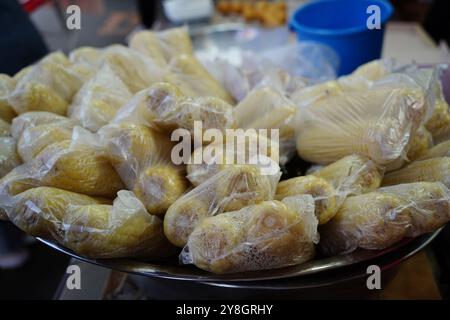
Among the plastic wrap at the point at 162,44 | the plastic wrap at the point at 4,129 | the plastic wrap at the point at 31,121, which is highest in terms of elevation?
the plastic wrap at the point at 162,44

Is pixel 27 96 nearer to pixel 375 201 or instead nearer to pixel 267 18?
pixel 375 201

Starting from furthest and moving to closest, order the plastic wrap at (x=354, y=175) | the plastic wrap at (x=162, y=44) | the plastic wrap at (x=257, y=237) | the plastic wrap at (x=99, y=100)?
the plastic wrap at (x=162, y=44) → the plastic wrap at (x=99, y=100) → the plastic wrap at (x=354, y=175) → the plastic wrap at (x=257, y=237)

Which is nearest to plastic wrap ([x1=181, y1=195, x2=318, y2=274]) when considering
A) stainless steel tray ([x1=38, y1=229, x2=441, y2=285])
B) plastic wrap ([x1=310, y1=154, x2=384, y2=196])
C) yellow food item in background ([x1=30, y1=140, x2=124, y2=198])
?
stainless steel tray ([x1=38, y1=229, x2=441, y2=285])

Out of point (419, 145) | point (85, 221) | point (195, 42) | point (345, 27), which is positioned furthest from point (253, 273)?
point (195, 42)

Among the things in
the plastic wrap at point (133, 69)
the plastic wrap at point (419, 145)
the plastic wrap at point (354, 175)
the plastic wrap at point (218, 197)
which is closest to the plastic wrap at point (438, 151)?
the plastic wrap at point (419, 145)

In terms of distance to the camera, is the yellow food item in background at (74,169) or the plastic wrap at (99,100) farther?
the plastic wrap at (99,100)

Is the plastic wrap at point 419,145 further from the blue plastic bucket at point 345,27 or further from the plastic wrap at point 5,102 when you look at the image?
the plastic wrap at point 5,102

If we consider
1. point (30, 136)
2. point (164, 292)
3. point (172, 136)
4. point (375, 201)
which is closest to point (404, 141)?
point (375, 201)

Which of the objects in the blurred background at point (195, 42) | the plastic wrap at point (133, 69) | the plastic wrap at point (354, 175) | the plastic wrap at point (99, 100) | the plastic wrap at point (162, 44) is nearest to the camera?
the plastic wrap at point (354, 175)
